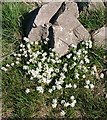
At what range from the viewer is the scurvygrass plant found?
17.2 feet

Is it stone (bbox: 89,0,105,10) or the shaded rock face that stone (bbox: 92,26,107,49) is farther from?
stone (bbox: 89,0,105,10)

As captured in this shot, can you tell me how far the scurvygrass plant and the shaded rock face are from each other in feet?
0.35

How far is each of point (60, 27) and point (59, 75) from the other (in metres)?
0.77

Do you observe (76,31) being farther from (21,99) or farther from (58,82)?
(21,99)

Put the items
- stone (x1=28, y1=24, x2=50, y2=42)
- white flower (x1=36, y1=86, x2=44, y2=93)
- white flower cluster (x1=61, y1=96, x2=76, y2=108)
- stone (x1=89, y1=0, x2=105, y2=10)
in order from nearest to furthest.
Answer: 1. white flower cluster (x1=61, y1=96, x2=76, y2=108)
2. white flower (x1=36, y1=86, x2=44, y2=93)
3. stone (x1=28, y1=24, x2=50, y2=42)
4. stone (x1=89, y1=0, x2=105, y2=10)

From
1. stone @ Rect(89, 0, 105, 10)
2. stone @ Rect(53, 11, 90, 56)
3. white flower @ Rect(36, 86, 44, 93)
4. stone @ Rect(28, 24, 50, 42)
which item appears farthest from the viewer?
stone @ Rect(89, 0, 105, 10)

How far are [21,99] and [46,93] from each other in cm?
35

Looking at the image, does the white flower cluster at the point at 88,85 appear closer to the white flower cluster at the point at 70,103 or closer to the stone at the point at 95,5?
the white flower cluster at the point at 70,103

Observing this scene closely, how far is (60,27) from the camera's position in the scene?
5820mm

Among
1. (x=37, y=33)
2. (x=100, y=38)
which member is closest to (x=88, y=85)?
(x=100, y=38)

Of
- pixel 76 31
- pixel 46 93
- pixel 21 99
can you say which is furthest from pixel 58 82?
pixel 76 31

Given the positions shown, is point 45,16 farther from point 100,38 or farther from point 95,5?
point 100,38

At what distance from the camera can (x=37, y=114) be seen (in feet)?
17.2

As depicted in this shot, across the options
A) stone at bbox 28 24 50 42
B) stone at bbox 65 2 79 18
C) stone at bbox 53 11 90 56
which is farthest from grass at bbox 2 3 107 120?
stone at bbox 65 2 79 18
